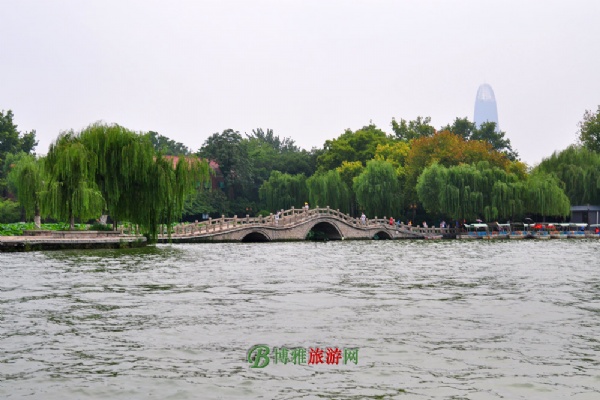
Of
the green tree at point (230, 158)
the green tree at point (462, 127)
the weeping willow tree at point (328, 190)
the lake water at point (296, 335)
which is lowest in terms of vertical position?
the lake water at point (296, 335)

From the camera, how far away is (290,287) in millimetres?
15742

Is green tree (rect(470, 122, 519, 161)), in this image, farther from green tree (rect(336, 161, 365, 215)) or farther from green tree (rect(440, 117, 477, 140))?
green tree (rect(336, 161, 365, 215))

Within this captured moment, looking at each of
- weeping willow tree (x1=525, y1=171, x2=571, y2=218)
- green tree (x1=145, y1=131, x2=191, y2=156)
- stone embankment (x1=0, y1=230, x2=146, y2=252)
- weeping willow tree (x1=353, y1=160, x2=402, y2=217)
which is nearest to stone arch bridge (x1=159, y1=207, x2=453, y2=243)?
weeping willow tree (x1=353, y1=160, x2=402, y2=217)

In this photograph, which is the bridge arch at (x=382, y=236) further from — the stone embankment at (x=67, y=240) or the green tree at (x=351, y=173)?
the stone embankment at (x=67, y=240)

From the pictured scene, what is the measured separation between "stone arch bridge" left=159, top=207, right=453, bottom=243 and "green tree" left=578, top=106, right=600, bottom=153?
18330 mm

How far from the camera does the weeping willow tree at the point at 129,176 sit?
97.1ft

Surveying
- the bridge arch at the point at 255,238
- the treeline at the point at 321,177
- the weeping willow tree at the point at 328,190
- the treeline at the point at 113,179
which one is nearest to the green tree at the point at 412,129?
the treeline at the point at 321,177

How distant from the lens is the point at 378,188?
5819 centimetres

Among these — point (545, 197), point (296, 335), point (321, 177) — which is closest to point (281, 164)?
point (321, 177)

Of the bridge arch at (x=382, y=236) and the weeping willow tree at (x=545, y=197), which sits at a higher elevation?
the weeping willow tree at (x=545, y=197)

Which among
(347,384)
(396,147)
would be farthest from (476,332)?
(396,147)

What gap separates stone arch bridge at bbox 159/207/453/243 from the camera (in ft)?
140

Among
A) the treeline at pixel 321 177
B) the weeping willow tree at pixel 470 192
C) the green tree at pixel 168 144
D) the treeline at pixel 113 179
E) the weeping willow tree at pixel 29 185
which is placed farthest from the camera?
the green tree at pixel 168 144

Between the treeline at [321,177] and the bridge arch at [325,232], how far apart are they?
5.77 metres
